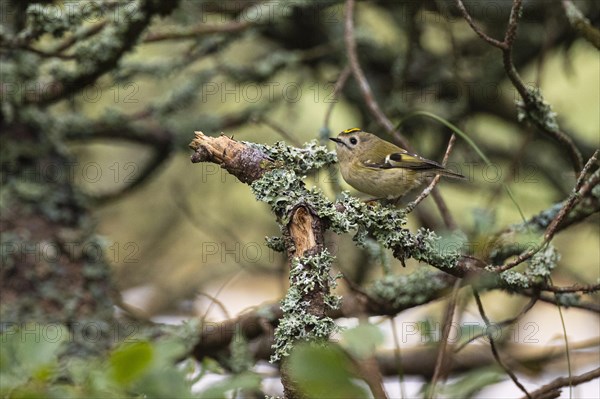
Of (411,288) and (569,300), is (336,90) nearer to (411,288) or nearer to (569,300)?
(411,288)

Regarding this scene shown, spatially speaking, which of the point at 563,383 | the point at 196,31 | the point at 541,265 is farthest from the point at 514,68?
the point at 196,31

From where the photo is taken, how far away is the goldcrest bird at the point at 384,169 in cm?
247

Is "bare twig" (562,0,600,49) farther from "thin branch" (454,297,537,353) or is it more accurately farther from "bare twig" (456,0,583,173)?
"thin branch" (454,297,537,353)

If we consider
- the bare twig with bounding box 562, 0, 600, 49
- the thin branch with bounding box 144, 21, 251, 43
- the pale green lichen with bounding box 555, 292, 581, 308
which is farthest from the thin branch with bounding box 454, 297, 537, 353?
the thin branch with bounding box 144, 21, 251, 43

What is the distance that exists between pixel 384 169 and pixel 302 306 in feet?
3.34

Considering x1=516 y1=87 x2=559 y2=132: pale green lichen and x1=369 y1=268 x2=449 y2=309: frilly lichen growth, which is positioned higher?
x1=516 y1=87 x2=559 y2=132: pale green lichen

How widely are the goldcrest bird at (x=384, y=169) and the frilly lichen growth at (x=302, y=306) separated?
2.85ft

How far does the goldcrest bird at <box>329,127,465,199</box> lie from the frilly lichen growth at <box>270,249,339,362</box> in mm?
869

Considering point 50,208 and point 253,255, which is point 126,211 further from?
point 50,208

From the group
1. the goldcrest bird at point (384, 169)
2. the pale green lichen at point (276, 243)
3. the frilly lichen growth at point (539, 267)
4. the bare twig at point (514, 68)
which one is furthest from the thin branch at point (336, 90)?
the pale green lichen at point (276, 243)

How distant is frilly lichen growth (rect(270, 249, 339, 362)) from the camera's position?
1563 millimetres

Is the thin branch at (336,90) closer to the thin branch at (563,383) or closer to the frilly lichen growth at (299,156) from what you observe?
the frilly lichen growth at (299,156)

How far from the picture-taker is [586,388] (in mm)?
4008

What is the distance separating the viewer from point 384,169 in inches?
99.0
